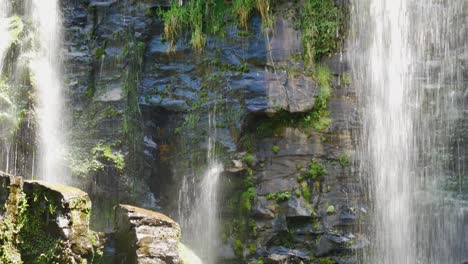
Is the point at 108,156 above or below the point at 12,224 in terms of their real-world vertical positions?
above

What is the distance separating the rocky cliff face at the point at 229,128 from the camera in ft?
31.7

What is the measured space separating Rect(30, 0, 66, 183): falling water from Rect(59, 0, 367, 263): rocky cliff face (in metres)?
0.25

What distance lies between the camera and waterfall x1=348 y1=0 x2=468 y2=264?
9.74 meters

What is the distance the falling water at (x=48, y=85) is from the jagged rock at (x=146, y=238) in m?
3.02

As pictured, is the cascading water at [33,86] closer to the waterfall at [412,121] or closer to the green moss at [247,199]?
the green moss at [247,199]

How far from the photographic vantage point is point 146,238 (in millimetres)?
7246

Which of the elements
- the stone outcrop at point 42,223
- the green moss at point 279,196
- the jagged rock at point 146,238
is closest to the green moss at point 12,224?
the stone outcrop at point 42,223

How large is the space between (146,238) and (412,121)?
5.39 metres

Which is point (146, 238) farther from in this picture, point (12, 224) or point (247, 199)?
point (247, 199)

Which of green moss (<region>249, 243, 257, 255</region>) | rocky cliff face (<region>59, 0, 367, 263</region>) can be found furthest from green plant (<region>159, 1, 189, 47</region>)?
green moss (<region>249, 243, 257, 255</region>)

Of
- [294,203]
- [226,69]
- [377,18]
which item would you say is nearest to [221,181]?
[294,203]

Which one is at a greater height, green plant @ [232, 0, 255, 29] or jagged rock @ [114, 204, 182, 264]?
green plant @ [232, 0, 255, 29]

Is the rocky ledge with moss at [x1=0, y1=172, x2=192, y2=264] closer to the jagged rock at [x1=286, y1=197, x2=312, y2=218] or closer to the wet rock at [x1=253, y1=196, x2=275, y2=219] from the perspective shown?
the wet rock at [x1=253, y1=196, x2=275, y2=219]

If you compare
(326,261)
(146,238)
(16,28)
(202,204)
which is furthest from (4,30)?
(326,261)
